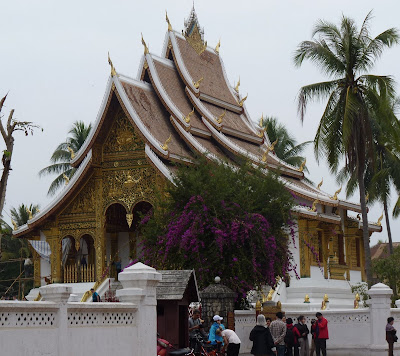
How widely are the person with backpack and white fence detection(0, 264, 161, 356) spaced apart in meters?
5.63

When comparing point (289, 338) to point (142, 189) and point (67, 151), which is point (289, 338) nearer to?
point (142, 189)

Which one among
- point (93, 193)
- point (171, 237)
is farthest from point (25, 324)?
point (93, 193)

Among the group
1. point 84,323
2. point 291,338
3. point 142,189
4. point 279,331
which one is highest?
point 142,189

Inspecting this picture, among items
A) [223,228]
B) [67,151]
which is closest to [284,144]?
[67,151]

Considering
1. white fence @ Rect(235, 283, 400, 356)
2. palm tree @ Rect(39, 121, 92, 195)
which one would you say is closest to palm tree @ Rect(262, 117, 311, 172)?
palm tree @ Rect(39, 121, 92, 195)

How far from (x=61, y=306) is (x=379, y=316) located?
33.2 feet

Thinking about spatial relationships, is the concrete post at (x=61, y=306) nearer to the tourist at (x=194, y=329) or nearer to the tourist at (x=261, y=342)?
the tourist at (x=261, y=342)

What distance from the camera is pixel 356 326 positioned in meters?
20.0

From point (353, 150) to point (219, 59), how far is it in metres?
11.8

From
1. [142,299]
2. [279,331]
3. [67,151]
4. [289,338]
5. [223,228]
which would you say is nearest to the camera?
[142,299]

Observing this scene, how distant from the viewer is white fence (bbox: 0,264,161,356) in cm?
1023

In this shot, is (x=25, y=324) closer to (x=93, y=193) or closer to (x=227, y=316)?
(x=227, y=316)

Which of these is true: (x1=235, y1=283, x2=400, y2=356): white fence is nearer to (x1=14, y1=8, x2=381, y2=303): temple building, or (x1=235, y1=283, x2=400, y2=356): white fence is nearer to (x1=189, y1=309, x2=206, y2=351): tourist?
(x1=189, y1=309, x2=206, y2=351): tourist

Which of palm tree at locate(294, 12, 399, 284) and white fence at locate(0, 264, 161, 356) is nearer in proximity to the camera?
white fence at locate(0, 264, 161, 356)
